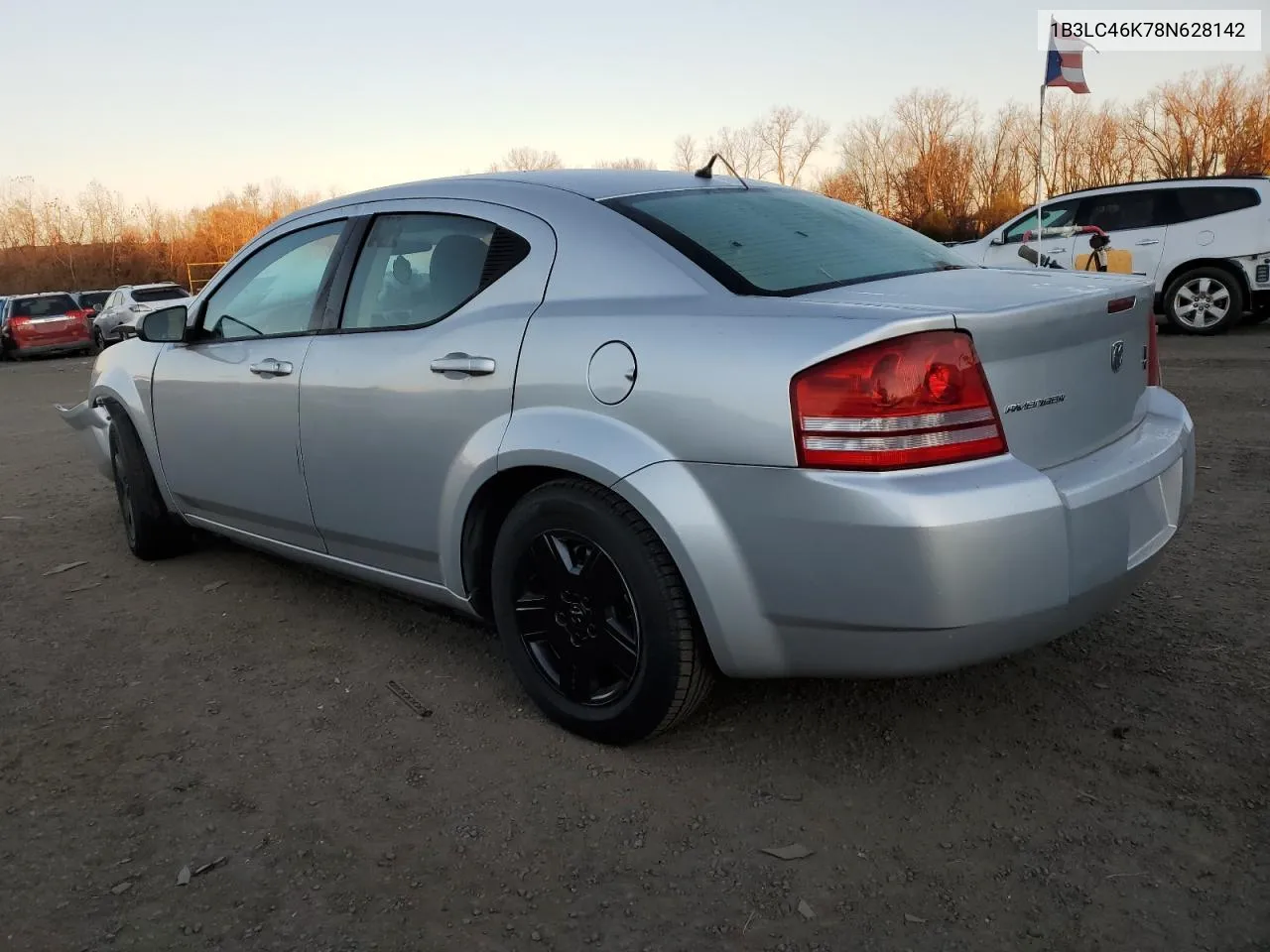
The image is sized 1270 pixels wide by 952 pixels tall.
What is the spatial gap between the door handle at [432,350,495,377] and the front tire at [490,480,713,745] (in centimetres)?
38

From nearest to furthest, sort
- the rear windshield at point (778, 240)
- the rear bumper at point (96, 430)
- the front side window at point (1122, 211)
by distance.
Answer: the rear windshield at point (778, 240), the rear bumper at point (96, 430), the front side window at point (1122, 211)

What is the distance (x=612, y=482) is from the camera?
8.32 ft

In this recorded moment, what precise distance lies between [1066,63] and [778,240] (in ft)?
52.4

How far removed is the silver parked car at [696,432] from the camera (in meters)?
2.23

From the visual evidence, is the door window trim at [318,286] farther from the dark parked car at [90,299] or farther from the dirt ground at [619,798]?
the dark parked car at [90,299]

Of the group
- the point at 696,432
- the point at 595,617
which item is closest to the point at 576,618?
the point at 595,617

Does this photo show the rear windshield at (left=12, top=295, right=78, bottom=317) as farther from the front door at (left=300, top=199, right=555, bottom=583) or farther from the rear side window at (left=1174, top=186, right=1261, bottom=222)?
the front door at (left=300, top=199, right=555, bottom=583)

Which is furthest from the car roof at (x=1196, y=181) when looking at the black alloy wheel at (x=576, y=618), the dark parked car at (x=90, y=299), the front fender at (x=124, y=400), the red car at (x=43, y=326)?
the dark parked car at (x=90, y=299)

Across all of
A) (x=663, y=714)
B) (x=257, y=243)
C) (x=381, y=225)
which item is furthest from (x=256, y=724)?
(x=257, y=243)

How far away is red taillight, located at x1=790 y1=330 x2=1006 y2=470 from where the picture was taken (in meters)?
2.21

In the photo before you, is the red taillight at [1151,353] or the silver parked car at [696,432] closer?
the silver parked car at [696,432]

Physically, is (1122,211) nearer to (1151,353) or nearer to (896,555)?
(1151,353)

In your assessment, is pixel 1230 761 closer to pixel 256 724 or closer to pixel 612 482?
pixel 612 482

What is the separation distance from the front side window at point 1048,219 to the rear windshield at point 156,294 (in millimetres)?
20132
